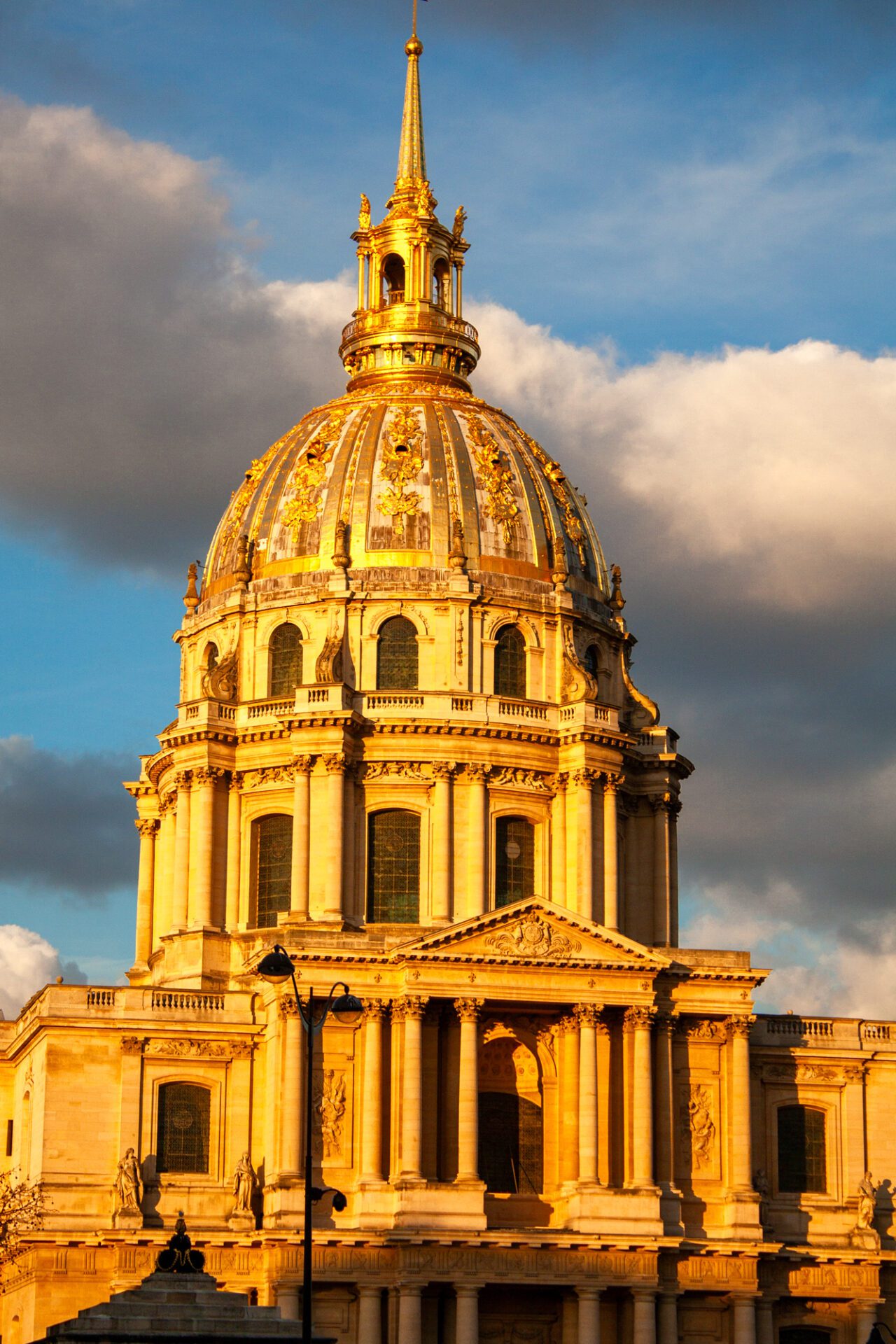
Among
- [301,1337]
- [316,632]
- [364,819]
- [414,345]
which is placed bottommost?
[301,1337]

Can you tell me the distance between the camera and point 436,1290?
8006cm

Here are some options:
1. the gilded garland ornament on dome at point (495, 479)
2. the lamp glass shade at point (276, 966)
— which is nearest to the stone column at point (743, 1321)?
the gilded garland ornament on dome at point (495, 479)

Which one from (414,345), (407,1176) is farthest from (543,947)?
(414,345)

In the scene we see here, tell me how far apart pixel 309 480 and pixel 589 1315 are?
32146 mm

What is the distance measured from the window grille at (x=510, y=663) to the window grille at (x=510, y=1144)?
15.9 metres

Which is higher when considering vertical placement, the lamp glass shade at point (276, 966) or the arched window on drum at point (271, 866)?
the arched window on drum at point (271, 866)

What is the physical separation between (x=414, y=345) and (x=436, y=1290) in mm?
37513

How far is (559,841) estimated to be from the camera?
307 feet

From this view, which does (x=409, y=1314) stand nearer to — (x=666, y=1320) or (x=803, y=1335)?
(x=666, y=1320)

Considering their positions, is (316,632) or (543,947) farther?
(316,632)

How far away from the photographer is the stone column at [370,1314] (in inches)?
3100

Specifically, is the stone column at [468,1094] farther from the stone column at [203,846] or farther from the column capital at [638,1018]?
the stone column at [203,846]

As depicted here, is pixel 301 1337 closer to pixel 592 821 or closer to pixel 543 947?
pixel 543 947

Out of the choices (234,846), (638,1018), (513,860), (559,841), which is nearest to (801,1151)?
(638,1018)
